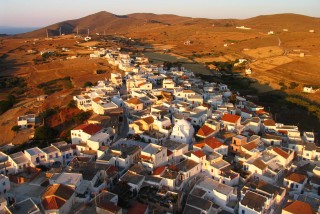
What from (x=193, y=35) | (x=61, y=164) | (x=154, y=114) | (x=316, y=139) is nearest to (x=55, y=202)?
(x=61, y=164)

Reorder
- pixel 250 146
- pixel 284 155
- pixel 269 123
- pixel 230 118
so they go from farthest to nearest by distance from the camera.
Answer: pixel 269 123 < pixel 230 118 < pixel 250 146 < pixel 284 155

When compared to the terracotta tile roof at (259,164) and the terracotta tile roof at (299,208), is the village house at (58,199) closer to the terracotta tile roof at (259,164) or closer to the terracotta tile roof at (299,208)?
the terracotta tile roof at (299,208)

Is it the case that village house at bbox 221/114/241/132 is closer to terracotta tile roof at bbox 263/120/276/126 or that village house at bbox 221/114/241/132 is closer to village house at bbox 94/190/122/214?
terracotta tile roof at bbox 263/120/276/126

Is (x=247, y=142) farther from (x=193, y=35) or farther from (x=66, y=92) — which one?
(x=193, y=35)

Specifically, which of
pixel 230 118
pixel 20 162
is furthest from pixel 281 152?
pixel 20 162

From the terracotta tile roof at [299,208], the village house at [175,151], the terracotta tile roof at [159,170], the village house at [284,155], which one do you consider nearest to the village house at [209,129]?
the village house at [175,151]

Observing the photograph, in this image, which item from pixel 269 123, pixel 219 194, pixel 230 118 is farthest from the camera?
pixel 269 123

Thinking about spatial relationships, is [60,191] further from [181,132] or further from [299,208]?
[299,208]
